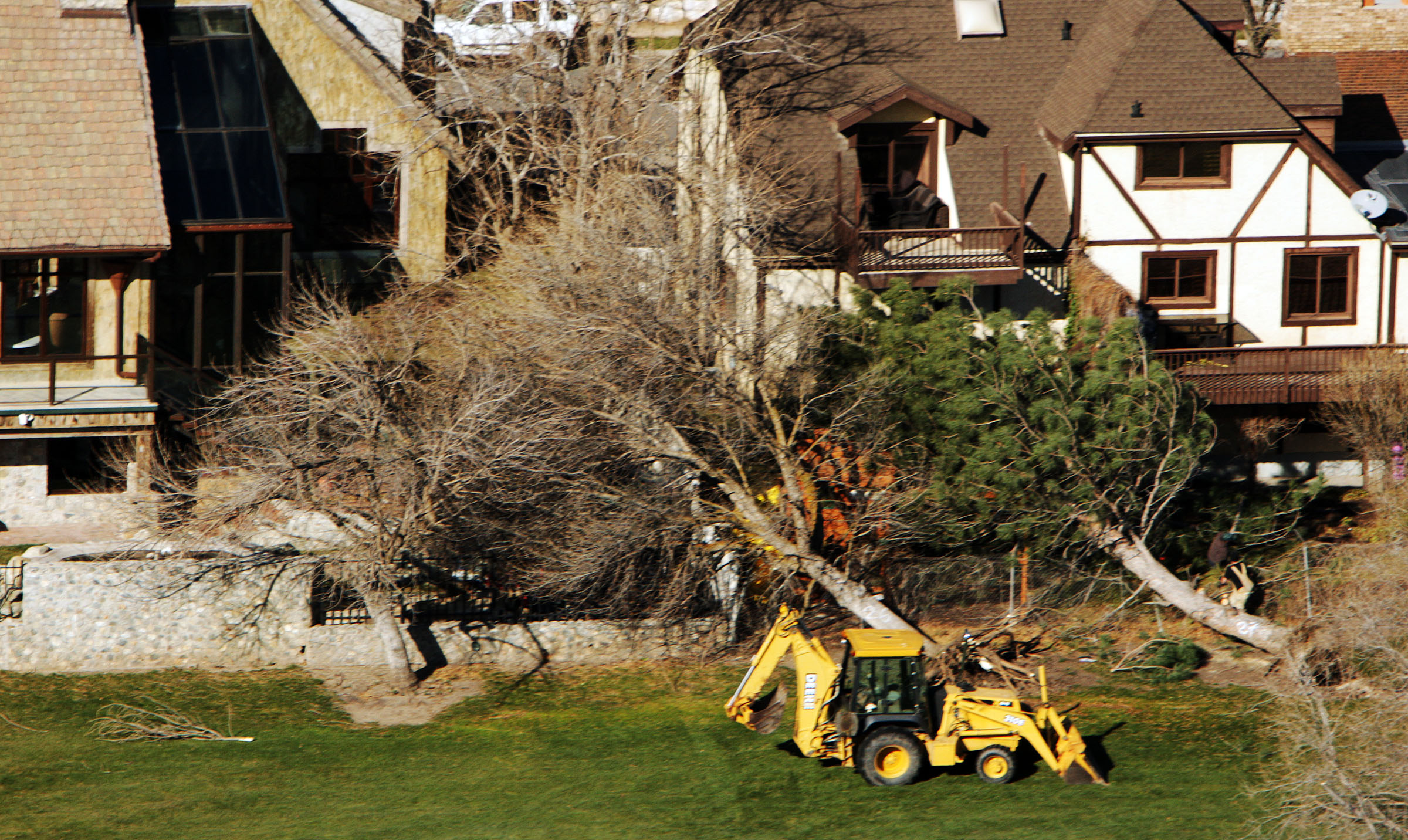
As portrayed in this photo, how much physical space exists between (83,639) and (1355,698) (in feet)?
60.8

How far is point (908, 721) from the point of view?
16156mm

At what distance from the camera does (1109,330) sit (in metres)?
21.6

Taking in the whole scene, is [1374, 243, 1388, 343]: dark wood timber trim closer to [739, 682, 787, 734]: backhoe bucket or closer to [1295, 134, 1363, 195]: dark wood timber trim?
[1295, 134, 1363, 195]: dark wood timber trim

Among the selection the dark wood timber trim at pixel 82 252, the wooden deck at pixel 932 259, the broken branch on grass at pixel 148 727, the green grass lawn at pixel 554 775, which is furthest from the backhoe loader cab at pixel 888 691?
the dark wood timber trim at pixel 82 252

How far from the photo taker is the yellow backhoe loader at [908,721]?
635 inches

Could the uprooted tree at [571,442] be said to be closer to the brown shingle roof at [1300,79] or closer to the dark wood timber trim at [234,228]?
→ the dark wood timber trim at [234,228]

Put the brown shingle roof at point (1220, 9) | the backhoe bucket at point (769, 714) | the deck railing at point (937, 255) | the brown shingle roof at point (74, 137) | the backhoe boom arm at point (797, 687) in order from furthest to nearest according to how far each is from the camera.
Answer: the brown shingle roof at point (1220, 9) → the deck railing at point (937, 255) → the brown shingle roof at point (74, 137) → the backhoe bucket at point (769, 714) → the backhoe boom arm at point (797, 687)

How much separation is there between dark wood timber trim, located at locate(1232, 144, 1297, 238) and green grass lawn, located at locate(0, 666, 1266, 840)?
10618mm

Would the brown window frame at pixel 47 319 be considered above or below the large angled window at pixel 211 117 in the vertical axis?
below

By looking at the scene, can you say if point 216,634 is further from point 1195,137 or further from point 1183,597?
point 1195,137

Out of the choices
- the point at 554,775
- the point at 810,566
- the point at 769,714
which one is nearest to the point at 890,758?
the point at 769,714

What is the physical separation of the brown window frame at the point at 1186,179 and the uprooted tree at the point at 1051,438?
19.6ft

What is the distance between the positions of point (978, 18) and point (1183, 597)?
14636mm

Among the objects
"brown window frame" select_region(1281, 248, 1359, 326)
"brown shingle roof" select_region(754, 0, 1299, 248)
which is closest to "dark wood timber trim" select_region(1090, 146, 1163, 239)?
"brown shingle roof" select_region(754, 0, 1299, 248)
